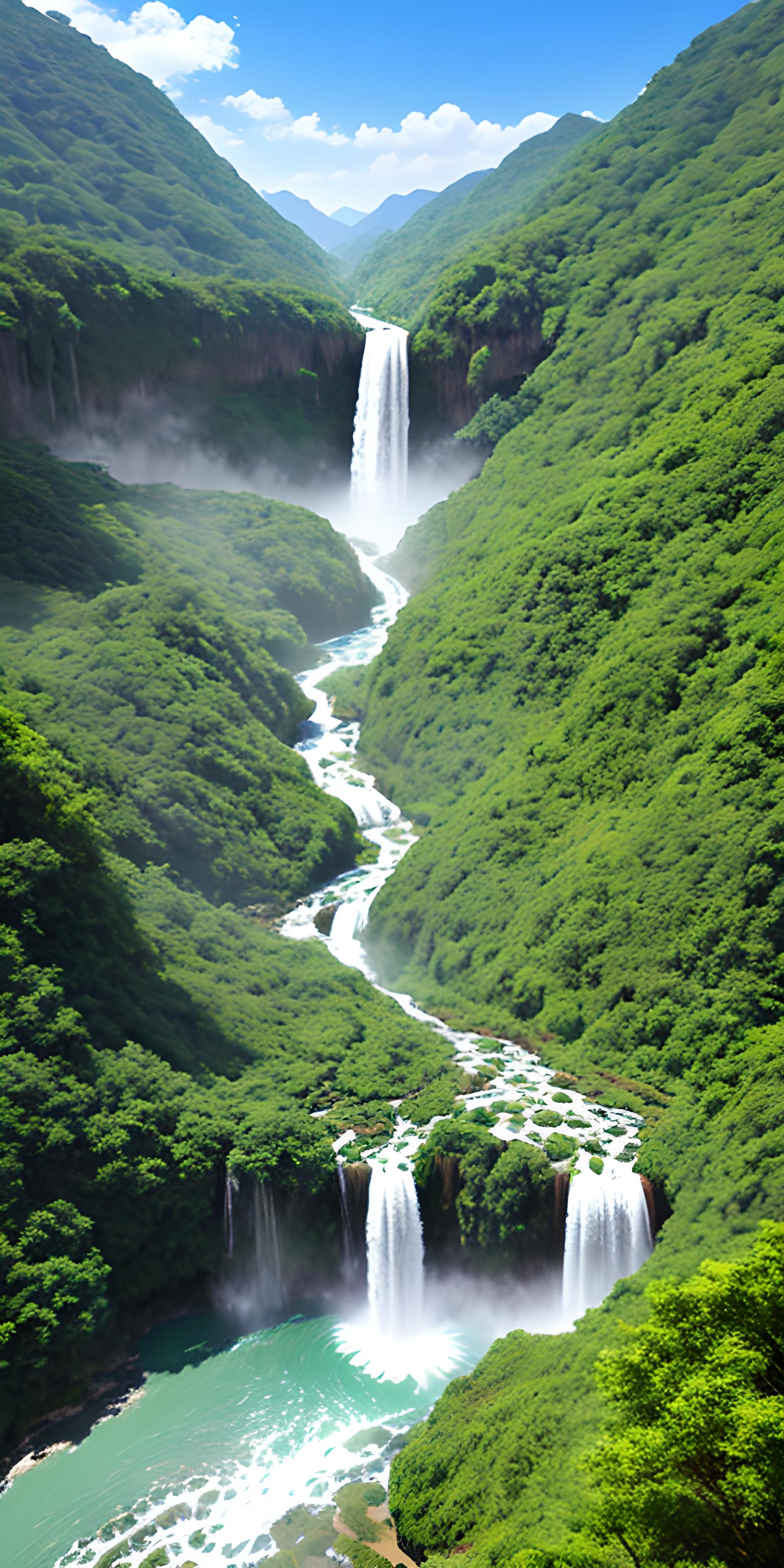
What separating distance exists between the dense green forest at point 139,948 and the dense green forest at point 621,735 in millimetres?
5196

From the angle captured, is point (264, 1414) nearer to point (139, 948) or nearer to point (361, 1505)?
point (361, 1505)

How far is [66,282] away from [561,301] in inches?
1211

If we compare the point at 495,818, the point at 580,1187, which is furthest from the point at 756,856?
the point at 495,818

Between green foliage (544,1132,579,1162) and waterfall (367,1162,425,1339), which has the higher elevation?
green foliage (544,1132,579,1162)

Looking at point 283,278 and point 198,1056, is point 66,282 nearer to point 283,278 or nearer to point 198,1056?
point 283,278

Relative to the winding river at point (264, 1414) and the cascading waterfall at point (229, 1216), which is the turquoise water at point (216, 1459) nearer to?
the winding river at point (264, 1414)

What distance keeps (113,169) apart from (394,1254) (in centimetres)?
10686

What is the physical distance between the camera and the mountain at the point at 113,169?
300 ft

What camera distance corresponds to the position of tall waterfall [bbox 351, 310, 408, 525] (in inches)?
2990

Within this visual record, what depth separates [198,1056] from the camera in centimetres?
2970

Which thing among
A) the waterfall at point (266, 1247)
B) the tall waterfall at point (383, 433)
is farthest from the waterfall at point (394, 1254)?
the tall waterfall at point (383, 433)

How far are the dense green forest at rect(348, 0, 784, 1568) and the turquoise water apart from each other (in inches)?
81.8

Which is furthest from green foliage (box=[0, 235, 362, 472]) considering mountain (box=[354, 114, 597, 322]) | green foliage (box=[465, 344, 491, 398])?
mountain (box=[354, 114, 597, 322])

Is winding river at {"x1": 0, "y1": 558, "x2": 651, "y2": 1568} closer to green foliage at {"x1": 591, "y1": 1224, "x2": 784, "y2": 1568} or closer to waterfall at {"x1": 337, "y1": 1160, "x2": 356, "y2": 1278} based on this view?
waterfall at {"x1": 337, "y1": 1160, "x2": 356, "y2": 1278}
